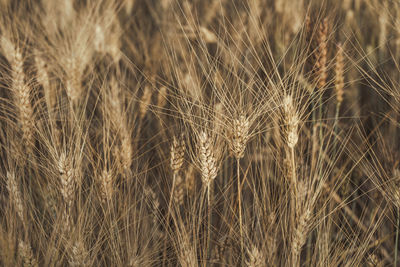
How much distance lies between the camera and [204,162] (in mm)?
1010

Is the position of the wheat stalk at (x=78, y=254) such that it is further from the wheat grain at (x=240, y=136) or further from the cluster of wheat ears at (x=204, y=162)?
the wheat grain at (x=240, y=136)

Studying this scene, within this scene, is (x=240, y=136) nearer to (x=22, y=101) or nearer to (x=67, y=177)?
(x=67, y=177)

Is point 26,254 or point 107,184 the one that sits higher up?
point 107,184

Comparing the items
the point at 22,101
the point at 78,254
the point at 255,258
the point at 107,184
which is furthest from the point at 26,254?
the point at 255,258

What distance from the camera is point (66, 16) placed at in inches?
71.4

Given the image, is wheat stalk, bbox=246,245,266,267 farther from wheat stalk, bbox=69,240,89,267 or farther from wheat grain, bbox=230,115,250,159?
wheat stalk, bbox=69,240,89,267

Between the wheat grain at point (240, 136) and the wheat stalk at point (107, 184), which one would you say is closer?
the wheat grain at point (240, 136)

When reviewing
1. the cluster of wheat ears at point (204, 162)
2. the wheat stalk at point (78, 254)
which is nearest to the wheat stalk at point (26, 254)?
the cluster of wheat ears at point (204, 162)

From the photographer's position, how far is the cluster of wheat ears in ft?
3.45

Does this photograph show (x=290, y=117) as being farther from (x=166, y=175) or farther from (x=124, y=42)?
(x=124, y=42)

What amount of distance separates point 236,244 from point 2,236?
2.09 feet

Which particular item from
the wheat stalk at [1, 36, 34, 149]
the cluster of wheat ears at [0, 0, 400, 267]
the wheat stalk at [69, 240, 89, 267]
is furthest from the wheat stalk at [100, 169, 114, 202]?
the wheat stalk at [1, 36, 34, 149]

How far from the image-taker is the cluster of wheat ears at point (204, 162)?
1051mm

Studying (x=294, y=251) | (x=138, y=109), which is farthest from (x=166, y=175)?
(x=294, y=251)
